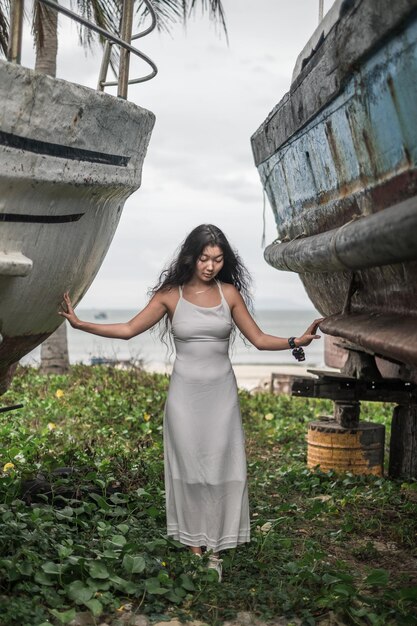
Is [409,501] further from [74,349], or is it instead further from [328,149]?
[74,349]

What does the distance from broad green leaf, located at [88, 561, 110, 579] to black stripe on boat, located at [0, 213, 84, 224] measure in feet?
4.91

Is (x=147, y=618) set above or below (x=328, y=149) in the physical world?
below

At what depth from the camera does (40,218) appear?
3.62 metres

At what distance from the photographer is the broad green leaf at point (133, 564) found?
12.1 ft

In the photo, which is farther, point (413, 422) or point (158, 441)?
point (158, 441)

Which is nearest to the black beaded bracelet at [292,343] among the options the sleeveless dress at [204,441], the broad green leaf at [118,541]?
the sleeveless dress at [204,441]

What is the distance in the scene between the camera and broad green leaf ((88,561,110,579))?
361cm

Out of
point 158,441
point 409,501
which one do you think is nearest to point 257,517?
point 409,501

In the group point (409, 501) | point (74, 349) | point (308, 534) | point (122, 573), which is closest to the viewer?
point (122, 573)

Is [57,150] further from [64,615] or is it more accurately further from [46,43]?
[46,43]

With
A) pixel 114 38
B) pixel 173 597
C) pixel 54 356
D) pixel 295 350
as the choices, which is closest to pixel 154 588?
pixel 173 597

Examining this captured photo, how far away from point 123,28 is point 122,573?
265 cm

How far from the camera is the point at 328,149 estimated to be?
4.27 meters

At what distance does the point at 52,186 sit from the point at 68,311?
0.80m
